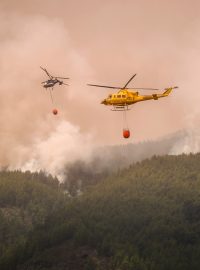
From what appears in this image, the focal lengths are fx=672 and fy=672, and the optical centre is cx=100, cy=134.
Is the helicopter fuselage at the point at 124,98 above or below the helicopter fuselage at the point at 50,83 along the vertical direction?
below

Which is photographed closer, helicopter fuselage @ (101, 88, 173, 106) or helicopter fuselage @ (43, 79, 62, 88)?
helicopter fuselage @ (101, 88, 173, 106)

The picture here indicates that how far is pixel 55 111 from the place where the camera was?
148 metres

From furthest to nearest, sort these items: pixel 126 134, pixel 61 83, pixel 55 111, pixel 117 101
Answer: pixel 61 83, pixel 55 111, pixel 117 101, pixel 126 134

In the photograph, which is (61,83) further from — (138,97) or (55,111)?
(138,97)

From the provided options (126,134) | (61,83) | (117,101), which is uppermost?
(61,83)

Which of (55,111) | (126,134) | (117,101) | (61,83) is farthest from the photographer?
(61,83)

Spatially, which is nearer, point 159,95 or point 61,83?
point 159,95

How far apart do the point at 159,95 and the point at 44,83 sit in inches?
1850

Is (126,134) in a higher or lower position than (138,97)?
lower

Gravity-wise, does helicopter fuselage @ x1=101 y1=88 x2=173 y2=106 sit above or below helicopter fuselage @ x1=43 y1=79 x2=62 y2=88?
below

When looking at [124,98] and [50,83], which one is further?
[50,83]

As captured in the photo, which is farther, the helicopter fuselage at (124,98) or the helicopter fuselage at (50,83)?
the helicopter fuselage at (50,83)

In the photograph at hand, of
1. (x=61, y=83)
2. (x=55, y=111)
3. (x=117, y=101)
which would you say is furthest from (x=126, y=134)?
(x=61, y=83)

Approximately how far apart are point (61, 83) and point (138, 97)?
136 feet
